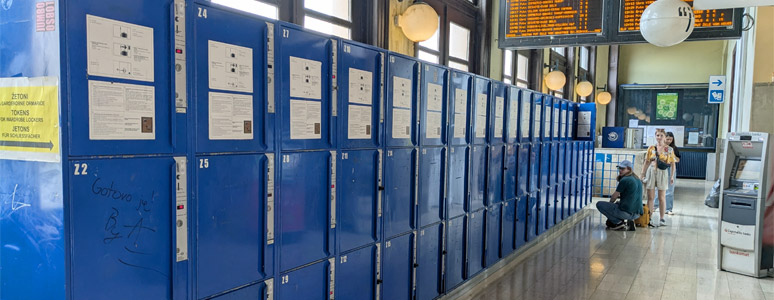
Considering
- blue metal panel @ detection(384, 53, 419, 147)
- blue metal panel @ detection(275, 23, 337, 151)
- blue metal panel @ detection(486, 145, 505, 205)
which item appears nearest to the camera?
blue metal panel @ detection(275, 23, 337, 151)

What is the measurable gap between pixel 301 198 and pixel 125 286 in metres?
1.01

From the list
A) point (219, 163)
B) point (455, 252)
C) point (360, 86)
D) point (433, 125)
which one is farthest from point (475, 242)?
point (219, 163)

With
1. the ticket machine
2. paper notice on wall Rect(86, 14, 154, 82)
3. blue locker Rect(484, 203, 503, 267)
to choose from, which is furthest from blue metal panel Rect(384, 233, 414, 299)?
the ticket machine

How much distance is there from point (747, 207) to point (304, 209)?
16.8 ft

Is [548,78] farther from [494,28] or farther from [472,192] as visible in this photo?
[472,192]

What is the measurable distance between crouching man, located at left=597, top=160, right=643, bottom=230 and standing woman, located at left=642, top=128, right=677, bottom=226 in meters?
0.53

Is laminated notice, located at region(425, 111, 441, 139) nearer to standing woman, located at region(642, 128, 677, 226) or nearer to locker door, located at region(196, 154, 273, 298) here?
locker door, located at region(196, 154, 273, 298)

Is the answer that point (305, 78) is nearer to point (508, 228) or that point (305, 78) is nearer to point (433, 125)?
point (433, 125)

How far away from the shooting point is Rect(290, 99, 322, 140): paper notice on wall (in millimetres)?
2672

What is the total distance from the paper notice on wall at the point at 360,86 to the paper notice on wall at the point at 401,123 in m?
0.30

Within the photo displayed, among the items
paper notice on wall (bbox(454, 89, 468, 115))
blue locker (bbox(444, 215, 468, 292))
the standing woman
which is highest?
paper notice on wall (bbox(454, 89, 468, 115))

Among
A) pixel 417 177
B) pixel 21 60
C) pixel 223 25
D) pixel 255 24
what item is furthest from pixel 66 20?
pixel 417 177

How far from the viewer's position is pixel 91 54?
5.90 ft

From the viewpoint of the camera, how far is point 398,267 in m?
3.73
